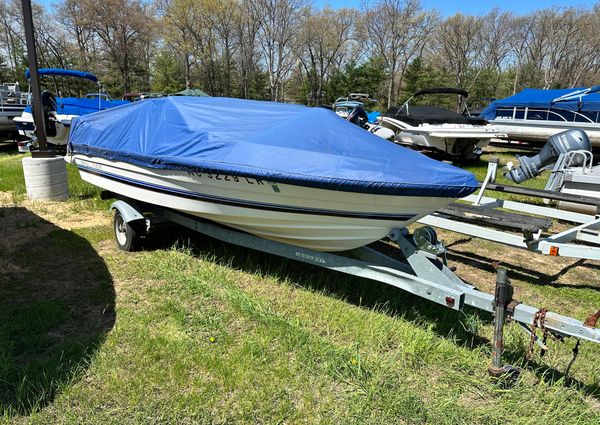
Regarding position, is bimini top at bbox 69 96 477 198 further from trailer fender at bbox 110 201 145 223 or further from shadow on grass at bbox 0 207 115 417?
shadow on grass at bbox 0 207 115 417

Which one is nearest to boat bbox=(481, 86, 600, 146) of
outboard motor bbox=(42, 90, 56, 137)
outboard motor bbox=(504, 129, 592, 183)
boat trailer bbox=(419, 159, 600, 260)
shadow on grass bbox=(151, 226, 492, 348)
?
outboard motor bbox=(504, 129, 592, 183)

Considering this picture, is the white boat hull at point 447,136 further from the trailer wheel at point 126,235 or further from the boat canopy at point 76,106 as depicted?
the boat canopy at point 76,106

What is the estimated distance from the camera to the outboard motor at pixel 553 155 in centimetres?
645

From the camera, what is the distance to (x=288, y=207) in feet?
11.0

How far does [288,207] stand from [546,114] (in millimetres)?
13654

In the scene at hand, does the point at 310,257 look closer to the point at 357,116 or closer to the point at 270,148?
the point at 270,148

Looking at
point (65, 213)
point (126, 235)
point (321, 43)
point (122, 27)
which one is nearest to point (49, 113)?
point (65, 213)

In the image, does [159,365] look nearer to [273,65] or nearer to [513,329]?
[513,329]

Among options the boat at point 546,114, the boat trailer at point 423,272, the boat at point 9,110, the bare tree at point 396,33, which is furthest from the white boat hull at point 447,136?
the bare tree at point 396,33

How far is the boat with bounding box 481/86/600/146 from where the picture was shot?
12.6 metres

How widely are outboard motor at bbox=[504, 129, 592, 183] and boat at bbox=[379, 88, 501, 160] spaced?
4.14 meters

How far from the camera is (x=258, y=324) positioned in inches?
129

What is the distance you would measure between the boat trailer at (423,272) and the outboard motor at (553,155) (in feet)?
13.0

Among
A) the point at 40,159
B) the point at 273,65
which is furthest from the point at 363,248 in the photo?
the point at 273,65
